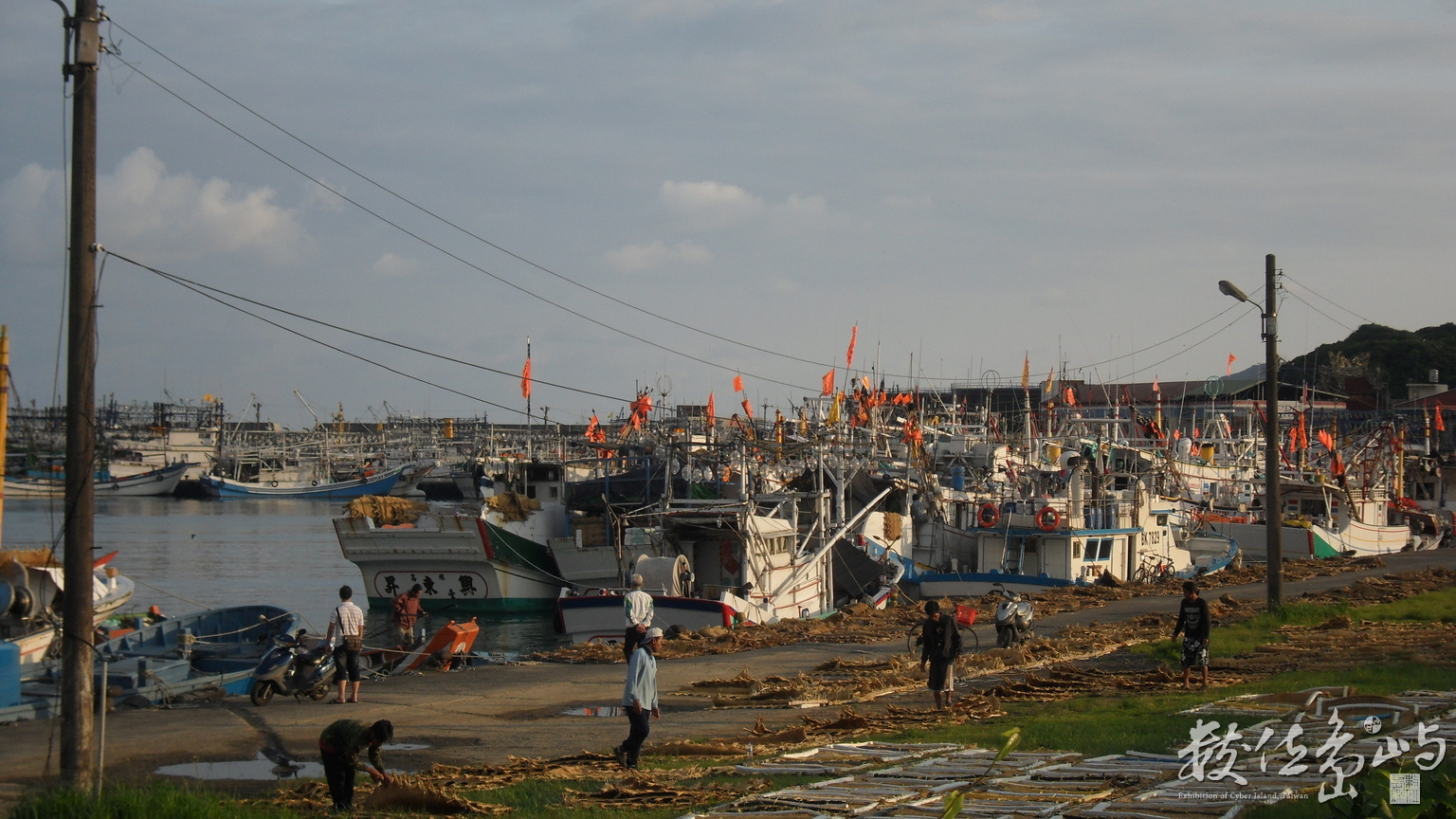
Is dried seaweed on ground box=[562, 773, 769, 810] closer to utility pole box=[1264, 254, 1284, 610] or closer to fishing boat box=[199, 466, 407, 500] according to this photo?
utility pole box=[1264, 254, 1284, 610]

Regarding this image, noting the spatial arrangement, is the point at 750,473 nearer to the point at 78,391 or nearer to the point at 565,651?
the point at 565,651

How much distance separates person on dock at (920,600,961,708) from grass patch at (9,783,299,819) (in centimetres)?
745

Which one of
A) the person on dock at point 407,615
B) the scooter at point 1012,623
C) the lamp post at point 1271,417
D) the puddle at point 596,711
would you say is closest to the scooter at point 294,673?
the puddle at point 596,711

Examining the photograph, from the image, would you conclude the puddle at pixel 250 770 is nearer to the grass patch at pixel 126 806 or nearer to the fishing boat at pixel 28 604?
the grass patch at pixel 126 806

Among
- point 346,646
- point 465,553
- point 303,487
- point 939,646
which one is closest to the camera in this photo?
point 939,646

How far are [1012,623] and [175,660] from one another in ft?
45.1

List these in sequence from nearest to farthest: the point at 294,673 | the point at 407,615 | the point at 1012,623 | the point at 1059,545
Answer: the point at 294,673, the point at 1012,623, the point at 407,615, the point at 1059,545

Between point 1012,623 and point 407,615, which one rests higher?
point 1012,623

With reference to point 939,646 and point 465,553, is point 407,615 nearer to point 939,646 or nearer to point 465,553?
point 939,646

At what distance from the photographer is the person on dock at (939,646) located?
44.8 feet

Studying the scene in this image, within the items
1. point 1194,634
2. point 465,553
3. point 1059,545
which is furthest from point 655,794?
point 465,553

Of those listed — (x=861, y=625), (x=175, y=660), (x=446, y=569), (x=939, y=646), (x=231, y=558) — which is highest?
(x=939, y=646)

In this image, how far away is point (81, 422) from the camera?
9.10 meters

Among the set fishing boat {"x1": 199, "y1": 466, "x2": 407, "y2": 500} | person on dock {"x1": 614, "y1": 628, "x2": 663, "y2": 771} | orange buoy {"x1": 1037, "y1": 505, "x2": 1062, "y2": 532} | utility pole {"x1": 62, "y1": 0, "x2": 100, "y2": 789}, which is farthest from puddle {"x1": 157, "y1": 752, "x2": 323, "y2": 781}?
fishing boat {"x1": 199, "y1": 466, "x2": 407, "y2": 500}
